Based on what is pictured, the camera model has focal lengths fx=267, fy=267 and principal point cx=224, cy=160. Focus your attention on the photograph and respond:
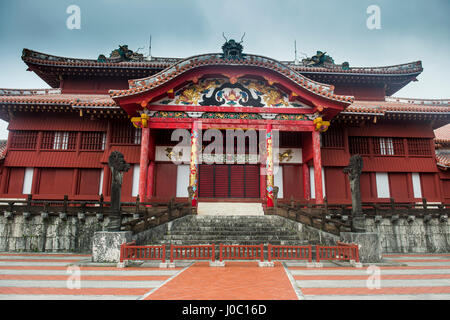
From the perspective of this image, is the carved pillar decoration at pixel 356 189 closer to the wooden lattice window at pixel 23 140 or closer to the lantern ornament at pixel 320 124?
the lantern ornament at pixel 320 124

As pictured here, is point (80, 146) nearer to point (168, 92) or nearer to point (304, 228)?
point (168, 92)

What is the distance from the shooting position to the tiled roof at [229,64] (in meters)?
13.6

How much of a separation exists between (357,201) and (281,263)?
10.7 ft

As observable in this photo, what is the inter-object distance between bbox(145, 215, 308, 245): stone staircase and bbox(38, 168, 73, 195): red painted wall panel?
8.43 metres

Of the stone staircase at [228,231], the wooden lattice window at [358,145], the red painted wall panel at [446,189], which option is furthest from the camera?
the wooden lattice window at [358,145]

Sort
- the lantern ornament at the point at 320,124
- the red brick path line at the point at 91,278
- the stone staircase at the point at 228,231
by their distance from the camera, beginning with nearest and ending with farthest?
the red brick path line at the point at 91,278 < the stone staircase at the point at 228,231 < the lantern ornament at the point at 320,124

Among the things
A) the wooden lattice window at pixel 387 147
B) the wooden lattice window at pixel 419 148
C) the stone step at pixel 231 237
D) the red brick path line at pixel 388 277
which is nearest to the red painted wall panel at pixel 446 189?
the wooden lattice window at pixel 419 148

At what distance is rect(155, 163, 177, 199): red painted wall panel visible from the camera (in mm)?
16562

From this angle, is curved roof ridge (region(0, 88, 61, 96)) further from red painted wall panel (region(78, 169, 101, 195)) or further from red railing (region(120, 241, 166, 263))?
red railing (region(120, 241, 166, 263))

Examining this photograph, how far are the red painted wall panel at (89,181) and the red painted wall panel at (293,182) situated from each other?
11.4m

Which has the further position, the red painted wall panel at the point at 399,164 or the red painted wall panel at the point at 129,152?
the red painted wall panel at the point at 399,164

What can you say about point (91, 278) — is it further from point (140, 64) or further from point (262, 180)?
point (140, 64)

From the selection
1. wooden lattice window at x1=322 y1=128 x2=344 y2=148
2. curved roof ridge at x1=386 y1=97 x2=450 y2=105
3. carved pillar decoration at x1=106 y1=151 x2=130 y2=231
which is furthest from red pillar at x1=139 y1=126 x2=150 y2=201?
curved roof ridge at x1=386 y1=97 x2=450 y2=105
